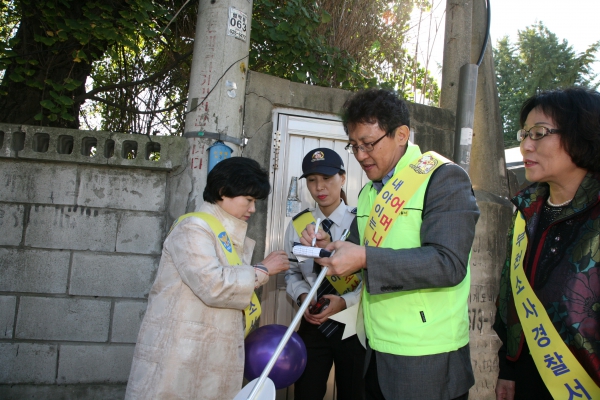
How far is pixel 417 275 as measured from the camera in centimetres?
163

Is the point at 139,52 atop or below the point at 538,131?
atop

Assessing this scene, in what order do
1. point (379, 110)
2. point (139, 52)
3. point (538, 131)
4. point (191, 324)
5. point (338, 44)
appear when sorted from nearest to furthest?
1. point (538, 131)
2. point (379, 110)
3. point (191, 324)
4. point (139, 52)
5. point (338, 44)

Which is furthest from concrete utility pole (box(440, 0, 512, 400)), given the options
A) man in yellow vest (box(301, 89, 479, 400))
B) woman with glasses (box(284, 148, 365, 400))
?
man in yellow vest (box(301, 89, 479, 400))

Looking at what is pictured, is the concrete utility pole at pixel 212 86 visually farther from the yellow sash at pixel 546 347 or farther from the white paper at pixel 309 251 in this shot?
the yellow sash at pixel 546 347

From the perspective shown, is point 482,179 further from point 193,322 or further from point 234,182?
point 193,322

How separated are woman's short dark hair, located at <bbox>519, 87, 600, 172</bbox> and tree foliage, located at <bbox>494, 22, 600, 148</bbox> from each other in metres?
26.6

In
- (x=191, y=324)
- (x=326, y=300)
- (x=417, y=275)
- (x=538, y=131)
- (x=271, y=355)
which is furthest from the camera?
(x=326, y=300)

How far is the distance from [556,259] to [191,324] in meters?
1.69

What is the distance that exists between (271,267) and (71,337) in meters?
1.82

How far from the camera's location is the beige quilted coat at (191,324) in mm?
2293

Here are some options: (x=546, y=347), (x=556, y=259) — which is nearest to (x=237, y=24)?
(x=556, y=259)

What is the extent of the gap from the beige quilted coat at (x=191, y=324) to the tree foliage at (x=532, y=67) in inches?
1056

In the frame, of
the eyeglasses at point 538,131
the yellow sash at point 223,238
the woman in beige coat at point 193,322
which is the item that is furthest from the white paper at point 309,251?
the eyeglasses at point 538,131

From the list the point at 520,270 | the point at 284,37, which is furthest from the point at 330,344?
the point at 284,37
